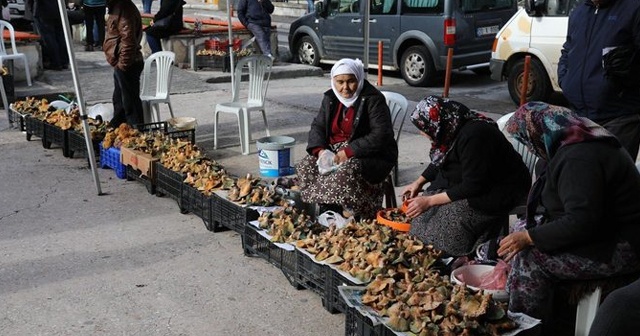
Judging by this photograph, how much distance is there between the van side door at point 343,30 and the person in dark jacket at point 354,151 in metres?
8.53

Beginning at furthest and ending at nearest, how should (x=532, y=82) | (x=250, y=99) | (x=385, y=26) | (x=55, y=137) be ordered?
(x=385, y=26) < (x=532, y=82) < (x=250, y=99) < (x=55, y=137)

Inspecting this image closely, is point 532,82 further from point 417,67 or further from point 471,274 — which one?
point 471,274

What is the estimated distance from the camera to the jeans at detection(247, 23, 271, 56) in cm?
1481

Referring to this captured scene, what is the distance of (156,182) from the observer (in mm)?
6781

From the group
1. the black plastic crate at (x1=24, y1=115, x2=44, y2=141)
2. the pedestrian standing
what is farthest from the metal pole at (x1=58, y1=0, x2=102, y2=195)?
the pedestrian standing

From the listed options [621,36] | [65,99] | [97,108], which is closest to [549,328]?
[621,36]

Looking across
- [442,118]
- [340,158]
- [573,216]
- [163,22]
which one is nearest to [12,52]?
[163,22]

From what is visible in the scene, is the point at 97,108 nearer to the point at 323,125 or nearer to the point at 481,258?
the point at 323,125

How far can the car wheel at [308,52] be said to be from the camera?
15.3 m

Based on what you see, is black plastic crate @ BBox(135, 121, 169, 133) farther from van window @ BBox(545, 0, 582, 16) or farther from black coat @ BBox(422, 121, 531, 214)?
van window @ BBox(545, 0, 582, 16)

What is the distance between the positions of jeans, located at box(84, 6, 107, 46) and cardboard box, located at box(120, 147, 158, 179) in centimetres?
893

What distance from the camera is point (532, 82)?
11047 mm

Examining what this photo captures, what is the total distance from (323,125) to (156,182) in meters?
1.80

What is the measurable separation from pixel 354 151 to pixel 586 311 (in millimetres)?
2262
